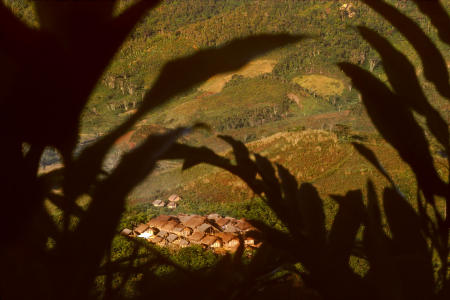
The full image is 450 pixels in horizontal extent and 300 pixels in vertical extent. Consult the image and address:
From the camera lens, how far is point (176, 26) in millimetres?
31109

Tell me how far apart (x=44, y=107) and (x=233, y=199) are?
1063 centimetres

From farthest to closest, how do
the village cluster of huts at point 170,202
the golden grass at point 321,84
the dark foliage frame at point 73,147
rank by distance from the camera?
the golden grass at point 321,84, the village cluster of huts at point 170,202, the dark foliage frame at point 73,147

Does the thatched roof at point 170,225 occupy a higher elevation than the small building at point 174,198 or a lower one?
lower

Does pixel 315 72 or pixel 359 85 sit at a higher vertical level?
pixel 315 72

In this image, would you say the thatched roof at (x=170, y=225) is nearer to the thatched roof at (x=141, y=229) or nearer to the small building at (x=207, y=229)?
the thatched roof at (x=141, y=229)

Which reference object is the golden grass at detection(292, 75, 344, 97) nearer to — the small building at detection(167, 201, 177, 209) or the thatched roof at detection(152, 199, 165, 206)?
the thatched roof at detection(152, 199, 165, 206)

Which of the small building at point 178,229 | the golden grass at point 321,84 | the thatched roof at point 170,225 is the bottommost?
the small building at point 178,229

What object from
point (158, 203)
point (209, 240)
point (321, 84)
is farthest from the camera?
Result: point (321, 84)

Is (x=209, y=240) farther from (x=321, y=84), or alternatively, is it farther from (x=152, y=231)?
(x=321, y=84)

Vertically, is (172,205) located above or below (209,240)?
above

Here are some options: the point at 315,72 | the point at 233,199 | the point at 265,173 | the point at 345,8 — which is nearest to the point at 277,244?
the point at 265,173

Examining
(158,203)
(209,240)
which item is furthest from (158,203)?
(209,240)

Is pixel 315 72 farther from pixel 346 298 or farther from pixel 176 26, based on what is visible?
pixel 346 298

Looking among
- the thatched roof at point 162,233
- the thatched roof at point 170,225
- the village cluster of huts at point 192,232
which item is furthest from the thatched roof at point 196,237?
the thatched roof at point 170,225
